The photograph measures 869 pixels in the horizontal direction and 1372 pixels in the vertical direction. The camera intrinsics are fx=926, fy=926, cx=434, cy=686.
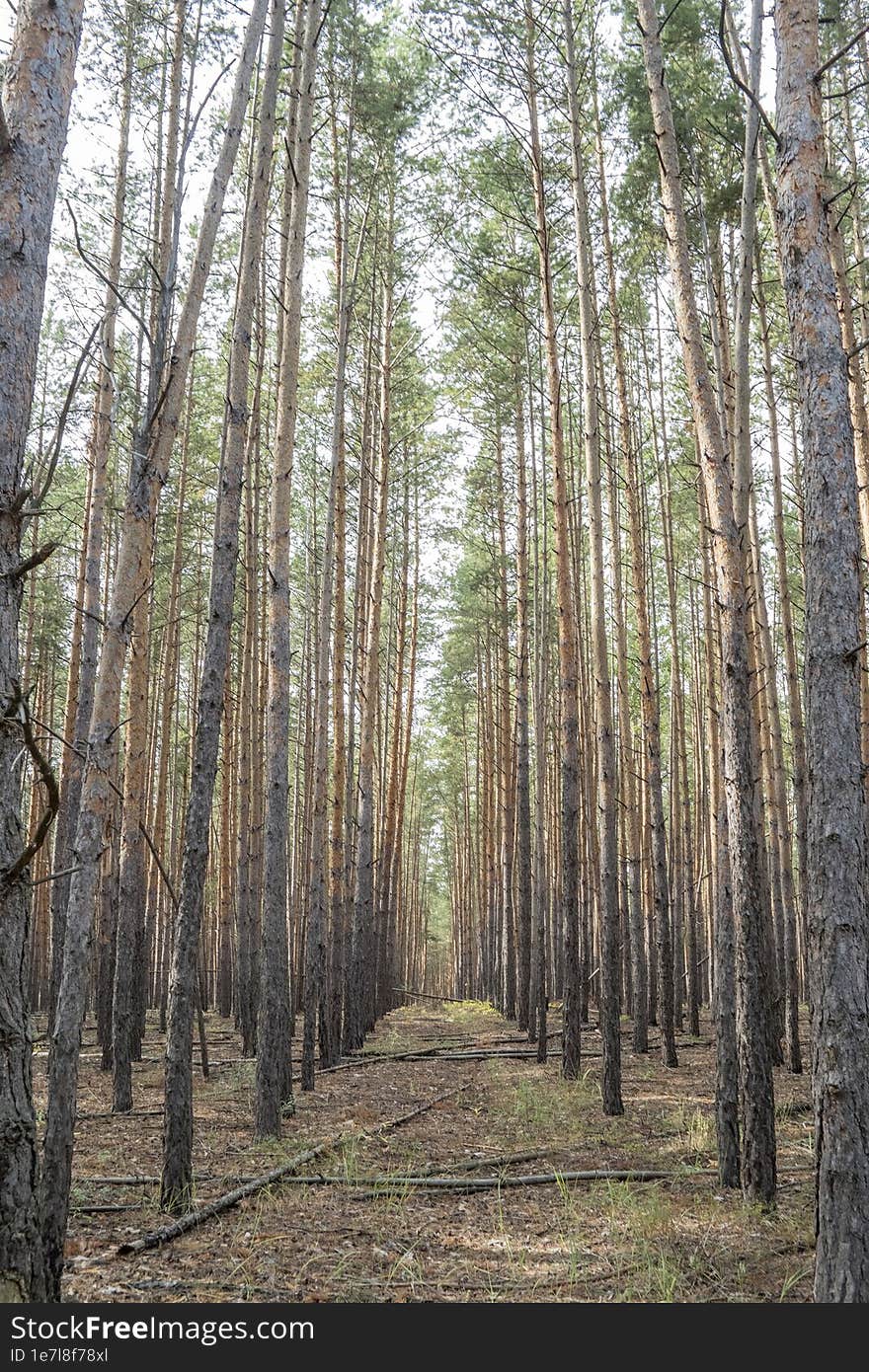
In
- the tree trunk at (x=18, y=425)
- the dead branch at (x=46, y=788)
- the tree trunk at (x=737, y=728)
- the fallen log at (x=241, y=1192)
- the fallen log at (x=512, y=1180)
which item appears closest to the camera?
the dead branch at (x=46, y=788)

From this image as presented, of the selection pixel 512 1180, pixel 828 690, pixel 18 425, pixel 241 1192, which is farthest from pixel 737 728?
pixel 18 425

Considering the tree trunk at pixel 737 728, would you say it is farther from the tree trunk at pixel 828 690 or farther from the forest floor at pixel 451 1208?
the tree trunk at pixel 828 690

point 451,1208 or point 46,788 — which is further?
point 451,1208

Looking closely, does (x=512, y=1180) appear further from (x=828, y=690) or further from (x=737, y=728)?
(x=828, y=690)

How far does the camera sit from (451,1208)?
197 inches

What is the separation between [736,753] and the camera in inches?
→ 195

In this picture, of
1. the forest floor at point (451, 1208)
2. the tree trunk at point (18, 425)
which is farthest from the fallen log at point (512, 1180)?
the tree trunk at point (18, 425)

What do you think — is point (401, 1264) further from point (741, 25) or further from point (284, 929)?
point (741, 25)

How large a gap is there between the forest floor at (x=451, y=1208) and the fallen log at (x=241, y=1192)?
2.1 inches

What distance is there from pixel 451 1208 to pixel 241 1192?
1.14 meters

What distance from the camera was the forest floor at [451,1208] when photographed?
377cm

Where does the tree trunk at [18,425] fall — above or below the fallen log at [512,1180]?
above
